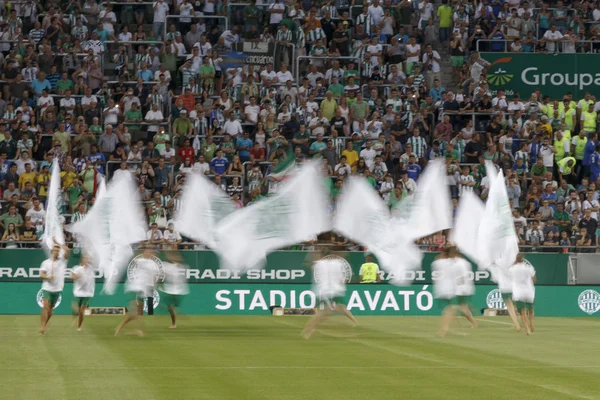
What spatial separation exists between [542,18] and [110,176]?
18.6 meters

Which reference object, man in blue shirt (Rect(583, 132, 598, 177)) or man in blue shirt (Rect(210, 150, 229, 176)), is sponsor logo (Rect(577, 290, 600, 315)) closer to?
man in blue shirt (Rect(583, 132, 598, 177))

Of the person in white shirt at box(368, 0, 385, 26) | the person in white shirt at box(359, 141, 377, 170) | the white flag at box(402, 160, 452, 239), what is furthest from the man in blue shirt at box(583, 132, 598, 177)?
the white flag at box(402, 160, 452, 239)

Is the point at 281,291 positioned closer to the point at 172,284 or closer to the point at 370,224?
the point at 370,224

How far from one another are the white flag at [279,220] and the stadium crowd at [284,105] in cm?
666

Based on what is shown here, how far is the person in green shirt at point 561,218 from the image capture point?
37.1 m

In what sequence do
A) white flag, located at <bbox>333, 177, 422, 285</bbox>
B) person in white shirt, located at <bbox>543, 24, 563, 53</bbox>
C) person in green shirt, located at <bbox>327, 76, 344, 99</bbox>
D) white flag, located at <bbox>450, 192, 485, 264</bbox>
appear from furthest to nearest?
person in white shirt, located at <bbox>543, 24, 563, 53</bbox> → person in green shirt, located at <bbox>327, 76, 344, 99</bbox> → white flag, located at <bbox>450, 192, 485, 264</bbox> → white flag, located at <bbox>333, 177, 422, 285</bbox>

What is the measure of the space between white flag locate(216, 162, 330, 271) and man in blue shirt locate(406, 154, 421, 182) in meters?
10.4

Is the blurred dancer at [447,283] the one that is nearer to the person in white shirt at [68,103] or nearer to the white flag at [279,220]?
the white flag at [279,220]

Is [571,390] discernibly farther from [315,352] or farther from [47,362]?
[47,362]

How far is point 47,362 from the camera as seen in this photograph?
19.8 m

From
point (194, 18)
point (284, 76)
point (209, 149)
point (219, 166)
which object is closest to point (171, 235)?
point (219, 166)

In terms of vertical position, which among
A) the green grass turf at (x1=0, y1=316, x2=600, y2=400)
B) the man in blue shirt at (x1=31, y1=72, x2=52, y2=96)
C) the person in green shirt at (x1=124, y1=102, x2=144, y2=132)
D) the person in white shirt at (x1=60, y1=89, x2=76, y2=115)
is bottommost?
the green grass turf at (x1=0, y1=316, x2=600, y2=400)

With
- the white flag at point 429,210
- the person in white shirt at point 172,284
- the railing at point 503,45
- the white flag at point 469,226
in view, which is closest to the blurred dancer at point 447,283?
the white flag at point 429,210

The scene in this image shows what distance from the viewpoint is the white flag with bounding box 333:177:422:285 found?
98.9 feet
